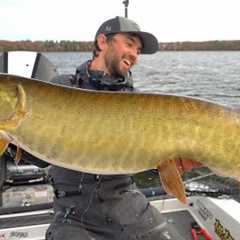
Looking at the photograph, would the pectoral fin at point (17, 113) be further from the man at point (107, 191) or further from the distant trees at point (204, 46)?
the distant trees at point (204, 46)

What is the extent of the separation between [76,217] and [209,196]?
2.03m

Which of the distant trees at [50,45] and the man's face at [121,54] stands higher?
the man's face at [121,54]

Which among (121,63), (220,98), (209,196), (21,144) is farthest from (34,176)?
(220,98)

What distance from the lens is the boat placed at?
4.54 meters

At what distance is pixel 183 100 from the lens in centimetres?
286

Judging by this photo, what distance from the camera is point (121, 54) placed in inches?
147

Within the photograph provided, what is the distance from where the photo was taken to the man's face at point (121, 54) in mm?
3729

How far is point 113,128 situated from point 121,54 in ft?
3.55

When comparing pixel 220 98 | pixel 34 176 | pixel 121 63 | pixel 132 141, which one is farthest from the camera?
pixel 220 98

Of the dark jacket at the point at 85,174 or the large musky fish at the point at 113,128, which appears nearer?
the large musky fish at the point at 113,128

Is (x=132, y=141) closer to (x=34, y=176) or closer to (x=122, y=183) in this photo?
(x=122, y=183)

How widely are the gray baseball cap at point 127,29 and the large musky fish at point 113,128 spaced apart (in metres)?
1.08

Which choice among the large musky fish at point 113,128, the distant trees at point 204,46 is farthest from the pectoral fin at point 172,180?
the distant trees at point 204,46

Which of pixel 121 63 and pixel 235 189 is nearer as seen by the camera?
pixel 121 63
